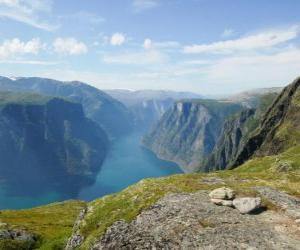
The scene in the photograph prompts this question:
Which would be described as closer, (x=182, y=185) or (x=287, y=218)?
(x=287, y=218)

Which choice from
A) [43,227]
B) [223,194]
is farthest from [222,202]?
→ [43,227]

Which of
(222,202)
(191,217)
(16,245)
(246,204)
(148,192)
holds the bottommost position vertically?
(16,245)

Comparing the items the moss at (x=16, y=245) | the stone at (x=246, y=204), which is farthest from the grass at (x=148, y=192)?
the moss at (x=16, y=245)

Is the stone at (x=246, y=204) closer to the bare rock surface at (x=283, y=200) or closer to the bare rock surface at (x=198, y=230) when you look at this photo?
the bare rock surface at (x=198, y=230)

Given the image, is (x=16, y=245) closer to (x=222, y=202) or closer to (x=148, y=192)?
(x=148, y=192)

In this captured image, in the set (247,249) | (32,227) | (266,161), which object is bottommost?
(32,227)

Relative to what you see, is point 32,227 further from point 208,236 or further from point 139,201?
point 208,236

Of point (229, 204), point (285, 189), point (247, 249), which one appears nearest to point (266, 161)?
point (285, 189)
